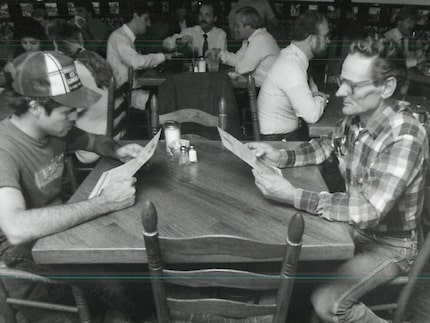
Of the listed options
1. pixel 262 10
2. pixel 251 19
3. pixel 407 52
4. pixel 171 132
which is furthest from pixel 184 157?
pixel 262 10

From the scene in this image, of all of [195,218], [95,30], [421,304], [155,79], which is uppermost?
[95,30]

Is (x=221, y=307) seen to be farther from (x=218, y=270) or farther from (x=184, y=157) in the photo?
(x=184, y=157)

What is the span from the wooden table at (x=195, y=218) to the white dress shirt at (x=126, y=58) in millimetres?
2215

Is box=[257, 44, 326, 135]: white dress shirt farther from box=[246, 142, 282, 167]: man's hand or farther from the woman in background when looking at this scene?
the woman in background

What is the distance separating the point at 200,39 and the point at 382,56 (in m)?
3.78

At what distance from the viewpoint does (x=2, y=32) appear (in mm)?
6586

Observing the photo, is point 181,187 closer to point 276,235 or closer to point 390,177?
point 276,235

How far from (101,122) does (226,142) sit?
1404 mm

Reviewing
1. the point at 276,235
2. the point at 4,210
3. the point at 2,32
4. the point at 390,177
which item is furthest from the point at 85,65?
the point at 2,32

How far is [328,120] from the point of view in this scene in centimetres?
270

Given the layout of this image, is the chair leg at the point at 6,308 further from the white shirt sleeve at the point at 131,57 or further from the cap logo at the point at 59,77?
the white shirt sleeve at the point at 131,57

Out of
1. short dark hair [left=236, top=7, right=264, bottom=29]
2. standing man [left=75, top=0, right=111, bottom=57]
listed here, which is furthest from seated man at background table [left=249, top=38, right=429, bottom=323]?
standing man [left=75, top=0, right=111, bottom=57]

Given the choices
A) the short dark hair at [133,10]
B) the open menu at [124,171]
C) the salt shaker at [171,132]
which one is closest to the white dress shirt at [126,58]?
the short dark hair at [133,10]

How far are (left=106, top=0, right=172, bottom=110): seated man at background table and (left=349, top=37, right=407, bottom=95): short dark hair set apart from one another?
2.76 m
